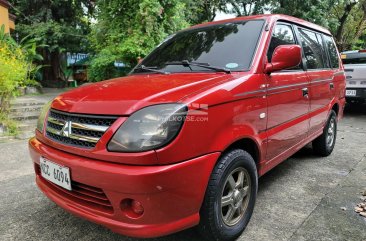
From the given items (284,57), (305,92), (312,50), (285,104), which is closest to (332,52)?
(312,50)

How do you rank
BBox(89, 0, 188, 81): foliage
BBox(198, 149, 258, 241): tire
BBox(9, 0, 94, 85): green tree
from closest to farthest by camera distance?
1. BBox(198, 149, 258, 241): tire
2. BBox(89, 0, 188, 81): foliage
3. BBox(9, 0, 94, 85): green tree

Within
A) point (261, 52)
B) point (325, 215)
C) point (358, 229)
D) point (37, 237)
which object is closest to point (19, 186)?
point (37, 237)

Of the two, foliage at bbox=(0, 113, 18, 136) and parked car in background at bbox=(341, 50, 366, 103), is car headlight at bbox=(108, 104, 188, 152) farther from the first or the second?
parked car in background at bbox=(341, 50, 366, 103)

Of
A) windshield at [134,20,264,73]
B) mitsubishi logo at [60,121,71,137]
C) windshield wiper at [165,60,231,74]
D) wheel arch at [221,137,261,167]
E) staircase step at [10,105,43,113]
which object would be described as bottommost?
staircase step at [10,105,43,113]

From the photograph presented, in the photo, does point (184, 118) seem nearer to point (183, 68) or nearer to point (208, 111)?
point (208, 111)

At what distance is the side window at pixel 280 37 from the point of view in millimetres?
2847

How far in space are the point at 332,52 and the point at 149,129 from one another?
12.6 ft

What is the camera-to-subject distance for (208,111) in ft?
6.57

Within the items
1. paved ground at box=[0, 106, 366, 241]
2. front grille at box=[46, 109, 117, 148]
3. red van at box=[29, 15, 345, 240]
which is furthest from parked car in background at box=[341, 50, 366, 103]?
front grille at box=[46, 109, 117, 148]

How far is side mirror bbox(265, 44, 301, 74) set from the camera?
2.58 metres

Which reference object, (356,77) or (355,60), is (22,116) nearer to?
(356,77)

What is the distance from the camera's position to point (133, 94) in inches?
81.7

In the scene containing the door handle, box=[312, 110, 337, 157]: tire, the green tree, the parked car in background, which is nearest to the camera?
the door handle

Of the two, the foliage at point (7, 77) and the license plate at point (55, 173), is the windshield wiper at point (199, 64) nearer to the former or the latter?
the license plate at point (55, 173)
